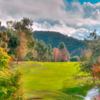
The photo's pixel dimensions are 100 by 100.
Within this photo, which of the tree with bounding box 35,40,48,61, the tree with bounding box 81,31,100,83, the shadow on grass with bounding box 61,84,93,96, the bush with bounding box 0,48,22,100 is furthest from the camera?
the tree with bounding box 35,40,48,61

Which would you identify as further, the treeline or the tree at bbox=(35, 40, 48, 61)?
the tree at bbox=(35, 40, 48, 61)

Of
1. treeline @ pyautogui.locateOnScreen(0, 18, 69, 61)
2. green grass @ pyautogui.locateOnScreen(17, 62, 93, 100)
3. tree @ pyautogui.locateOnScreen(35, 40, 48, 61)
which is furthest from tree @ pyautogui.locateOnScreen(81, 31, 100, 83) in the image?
tree @ pyautogui.locateOnScreen(35, 40, 48, 61)

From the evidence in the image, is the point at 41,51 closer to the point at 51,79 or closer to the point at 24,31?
the point at 24,31

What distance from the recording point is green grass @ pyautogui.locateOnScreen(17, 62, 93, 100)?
2953 inches

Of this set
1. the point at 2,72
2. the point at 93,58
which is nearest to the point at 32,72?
the point at 93,58

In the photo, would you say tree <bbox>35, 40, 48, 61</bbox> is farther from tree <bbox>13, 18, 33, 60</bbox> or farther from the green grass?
the green grass

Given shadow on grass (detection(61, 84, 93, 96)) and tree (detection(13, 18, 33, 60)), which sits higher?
tree (detection(13, 18, 33, 60))

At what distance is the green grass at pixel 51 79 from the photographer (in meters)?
75.0

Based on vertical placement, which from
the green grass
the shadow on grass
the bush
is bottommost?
the shadow on grass

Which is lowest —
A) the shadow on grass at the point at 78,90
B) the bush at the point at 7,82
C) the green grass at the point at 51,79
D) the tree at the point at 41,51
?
the shadow on grass at the point at 78,90

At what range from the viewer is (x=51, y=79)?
298 ft

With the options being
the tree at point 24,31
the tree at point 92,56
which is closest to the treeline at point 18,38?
the tree at point 24,31

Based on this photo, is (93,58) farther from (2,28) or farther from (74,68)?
(2,28)

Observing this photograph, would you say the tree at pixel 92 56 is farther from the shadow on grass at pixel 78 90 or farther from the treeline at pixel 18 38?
the treeline at pixel 18 38
